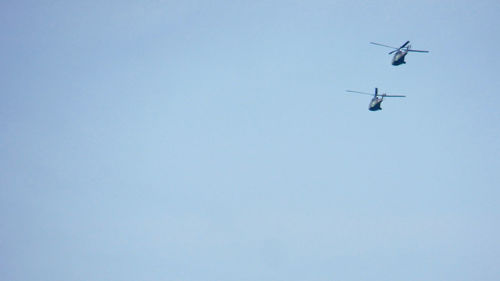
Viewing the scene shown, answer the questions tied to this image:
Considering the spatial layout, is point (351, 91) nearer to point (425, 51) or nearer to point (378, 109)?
point (378, 109)

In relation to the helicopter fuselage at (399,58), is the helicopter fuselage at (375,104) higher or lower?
lower

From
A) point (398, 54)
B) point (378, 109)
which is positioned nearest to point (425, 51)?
point (398, 54)

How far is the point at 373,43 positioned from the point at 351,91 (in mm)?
6497

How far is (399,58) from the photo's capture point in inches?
2581

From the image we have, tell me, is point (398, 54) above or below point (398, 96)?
above

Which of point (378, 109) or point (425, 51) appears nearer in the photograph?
point (425, 51)

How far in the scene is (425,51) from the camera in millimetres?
62125

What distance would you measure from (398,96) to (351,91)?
5.67 meters

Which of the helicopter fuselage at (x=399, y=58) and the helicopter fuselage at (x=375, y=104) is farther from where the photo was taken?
the helicopter fuselage at (x=375, y=104)

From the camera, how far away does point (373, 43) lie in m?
66.0

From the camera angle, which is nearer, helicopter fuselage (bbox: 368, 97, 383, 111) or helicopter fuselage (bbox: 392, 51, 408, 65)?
helicopter fuselage (bbox: 392, 51, 408, 65)

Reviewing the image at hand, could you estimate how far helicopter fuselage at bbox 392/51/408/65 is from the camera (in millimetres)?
65081

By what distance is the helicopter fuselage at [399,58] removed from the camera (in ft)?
214

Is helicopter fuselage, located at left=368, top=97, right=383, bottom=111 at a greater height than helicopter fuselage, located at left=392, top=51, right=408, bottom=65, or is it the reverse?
helicopter fuselage, located at left=392, top=51, right=408, bottom=65
